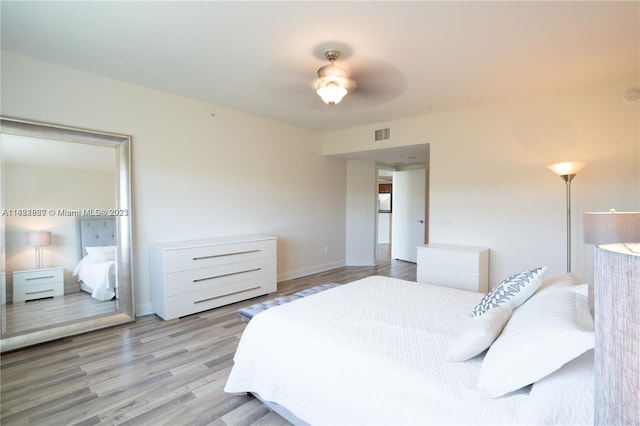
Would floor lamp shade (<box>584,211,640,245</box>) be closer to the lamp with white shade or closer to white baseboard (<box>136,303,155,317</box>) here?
white baseboard (<box>136,303,155,317</box>)

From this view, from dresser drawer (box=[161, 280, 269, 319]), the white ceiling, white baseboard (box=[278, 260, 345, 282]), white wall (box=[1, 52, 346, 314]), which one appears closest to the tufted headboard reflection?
white wall (box=[1, 52, 346, 314])

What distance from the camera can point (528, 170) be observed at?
3604 millimetres

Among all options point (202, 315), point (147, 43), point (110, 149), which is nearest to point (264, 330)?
point (202, 315)

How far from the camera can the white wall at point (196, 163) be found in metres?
2.91

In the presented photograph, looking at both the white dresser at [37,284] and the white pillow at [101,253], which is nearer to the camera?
Result: the white dresser at [37,284]

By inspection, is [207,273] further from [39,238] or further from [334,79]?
[334,79]

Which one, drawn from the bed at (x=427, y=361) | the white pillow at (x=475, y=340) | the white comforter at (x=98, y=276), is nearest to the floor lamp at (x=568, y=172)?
Result: the bed at (x=427, y=361)

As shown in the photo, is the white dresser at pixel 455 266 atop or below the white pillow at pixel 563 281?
below

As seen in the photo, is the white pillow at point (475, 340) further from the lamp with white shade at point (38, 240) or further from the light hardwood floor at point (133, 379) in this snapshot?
the lamp with white shade at point (38, 240)

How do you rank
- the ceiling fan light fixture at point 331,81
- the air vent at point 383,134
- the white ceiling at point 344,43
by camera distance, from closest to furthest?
the white ceiling at point 344,43 → the ceiling fan light fixture at point 331,81 → the air vent at point 383,134

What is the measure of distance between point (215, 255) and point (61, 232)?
4.75 ft

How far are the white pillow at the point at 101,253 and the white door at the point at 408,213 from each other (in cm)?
532

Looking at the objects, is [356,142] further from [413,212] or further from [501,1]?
[501,1]

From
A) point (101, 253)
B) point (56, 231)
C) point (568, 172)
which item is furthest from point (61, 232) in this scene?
point (568, 172)
